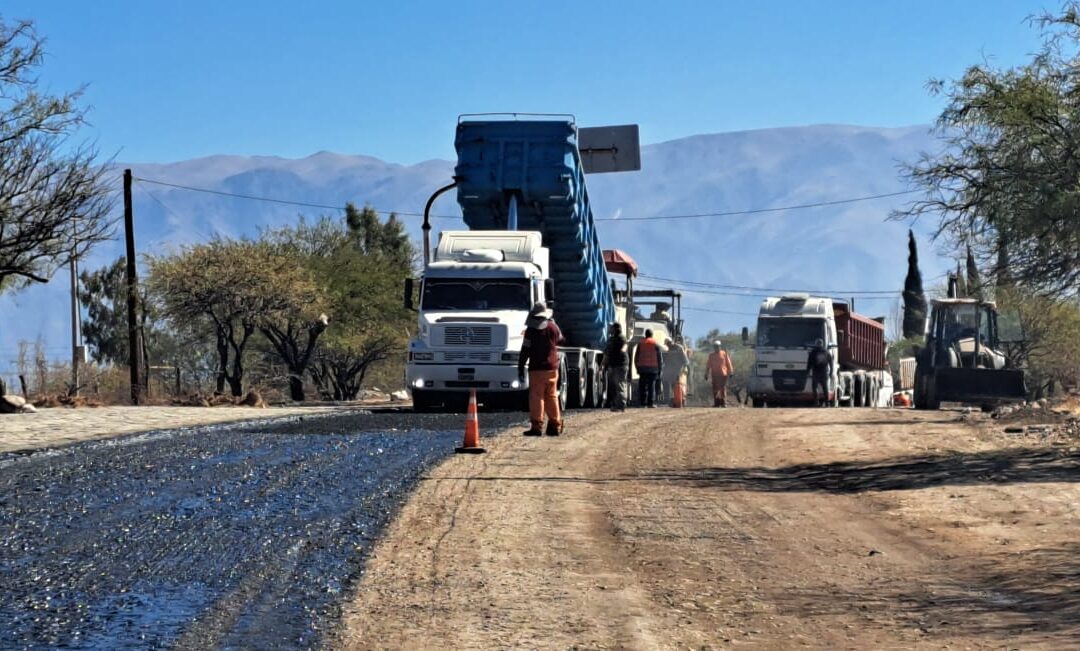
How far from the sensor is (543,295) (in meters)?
27.7

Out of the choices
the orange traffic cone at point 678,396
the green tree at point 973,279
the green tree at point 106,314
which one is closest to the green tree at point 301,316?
the green tree at point 106,314

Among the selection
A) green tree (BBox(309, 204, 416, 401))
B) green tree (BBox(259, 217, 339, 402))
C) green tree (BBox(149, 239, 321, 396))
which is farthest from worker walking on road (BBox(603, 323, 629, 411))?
green tree (BBox(309, 204, 416, 401))

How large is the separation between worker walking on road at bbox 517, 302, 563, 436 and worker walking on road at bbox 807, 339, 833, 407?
67.5 feet

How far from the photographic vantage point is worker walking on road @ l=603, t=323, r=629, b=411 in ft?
94.6

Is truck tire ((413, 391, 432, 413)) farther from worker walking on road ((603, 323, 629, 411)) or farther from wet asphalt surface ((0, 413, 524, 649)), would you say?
wet asphalt surface ((0, 413, 524, 649))

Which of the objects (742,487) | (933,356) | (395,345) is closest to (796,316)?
(933,356)

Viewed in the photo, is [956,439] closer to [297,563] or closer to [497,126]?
[497,126]

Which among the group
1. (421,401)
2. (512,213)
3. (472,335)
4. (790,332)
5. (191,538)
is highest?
(512,213)

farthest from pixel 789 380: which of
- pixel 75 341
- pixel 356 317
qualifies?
pixel 75 341

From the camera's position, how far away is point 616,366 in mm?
29266

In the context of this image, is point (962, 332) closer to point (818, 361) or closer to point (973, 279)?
point (818, 361)

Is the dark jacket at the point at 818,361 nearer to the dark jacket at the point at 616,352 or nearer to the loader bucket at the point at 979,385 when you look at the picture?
the loader bucket at the point at 979,385

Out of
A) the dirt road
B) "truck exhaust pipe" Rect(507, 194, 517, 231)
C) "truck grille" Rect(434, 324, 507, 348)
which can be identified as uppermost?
"truck exhaust pipe" Rect(507, 194, 517, 231)

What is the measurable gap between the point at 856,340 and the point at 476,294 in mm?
21508
